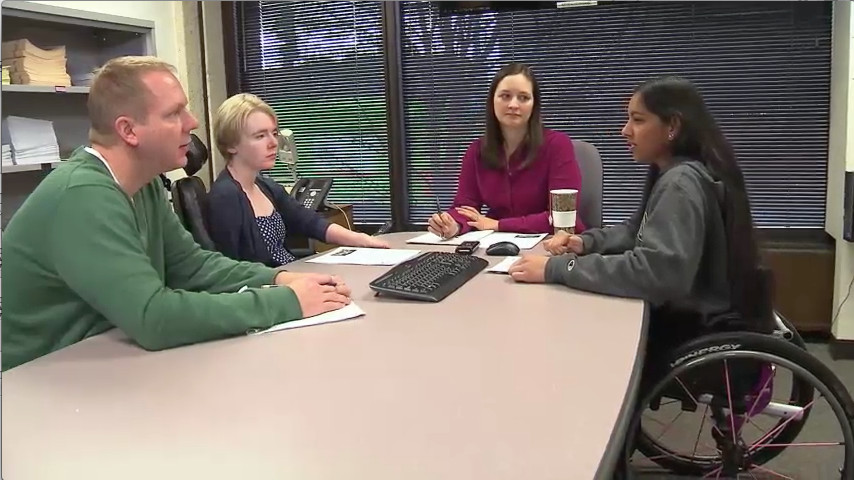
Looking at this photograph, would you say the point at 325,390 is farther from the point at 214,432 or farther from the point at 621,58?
the point at 621,58

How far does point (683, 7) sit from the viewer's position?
3256 millimetres

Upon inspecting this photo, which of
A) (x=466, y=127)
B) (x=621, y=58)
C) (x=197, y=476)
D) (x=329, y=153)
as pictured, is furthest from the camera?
(x=329, y=153)

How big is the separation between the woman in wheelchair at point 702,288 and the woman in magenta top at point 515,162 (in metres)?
0.70

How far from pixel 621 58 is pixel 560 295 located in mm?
2284

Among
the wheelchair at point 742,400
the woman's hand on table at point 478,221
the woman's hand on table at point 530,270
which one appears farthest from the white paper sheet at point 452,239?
the wheelchair at point 742,400

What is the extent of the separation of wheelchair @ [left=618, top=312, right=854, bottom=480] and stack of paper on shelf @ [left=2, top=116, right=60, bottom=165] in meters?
2.28

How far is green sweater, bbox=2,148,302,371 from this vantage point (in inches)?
43.2

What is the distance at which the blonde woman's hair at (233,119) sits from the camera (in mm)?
2051

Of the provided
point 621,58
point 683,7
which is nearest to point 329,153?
point 621,58

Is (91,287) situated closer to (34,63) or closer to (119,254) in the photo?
(119,254)

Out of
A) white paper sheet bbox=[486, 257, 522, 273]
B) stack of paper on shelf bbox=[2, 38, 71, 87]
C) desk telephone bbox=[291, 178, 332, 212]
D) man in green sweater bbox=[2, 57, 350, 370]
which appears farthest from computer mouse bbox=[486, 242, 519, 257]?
stack of paper on shelf bbox=[2, 38, 71, 87]

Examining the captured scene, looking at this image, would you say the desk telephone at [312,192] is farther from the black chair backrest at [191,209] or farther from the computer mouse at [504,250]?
the computer mouse at [504,250]

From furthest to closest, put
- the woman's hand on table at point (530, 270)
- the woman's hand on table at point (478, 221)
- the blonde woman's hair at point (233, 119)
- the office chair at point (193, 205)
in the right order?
the woman's hand on table at point (478, 221) → the blonde woman's hair at point (233, 119) → the office chair at point (193, 205) → the woman's hand on table at point (530, 270)

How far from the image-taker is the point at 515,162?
239 centimetres
